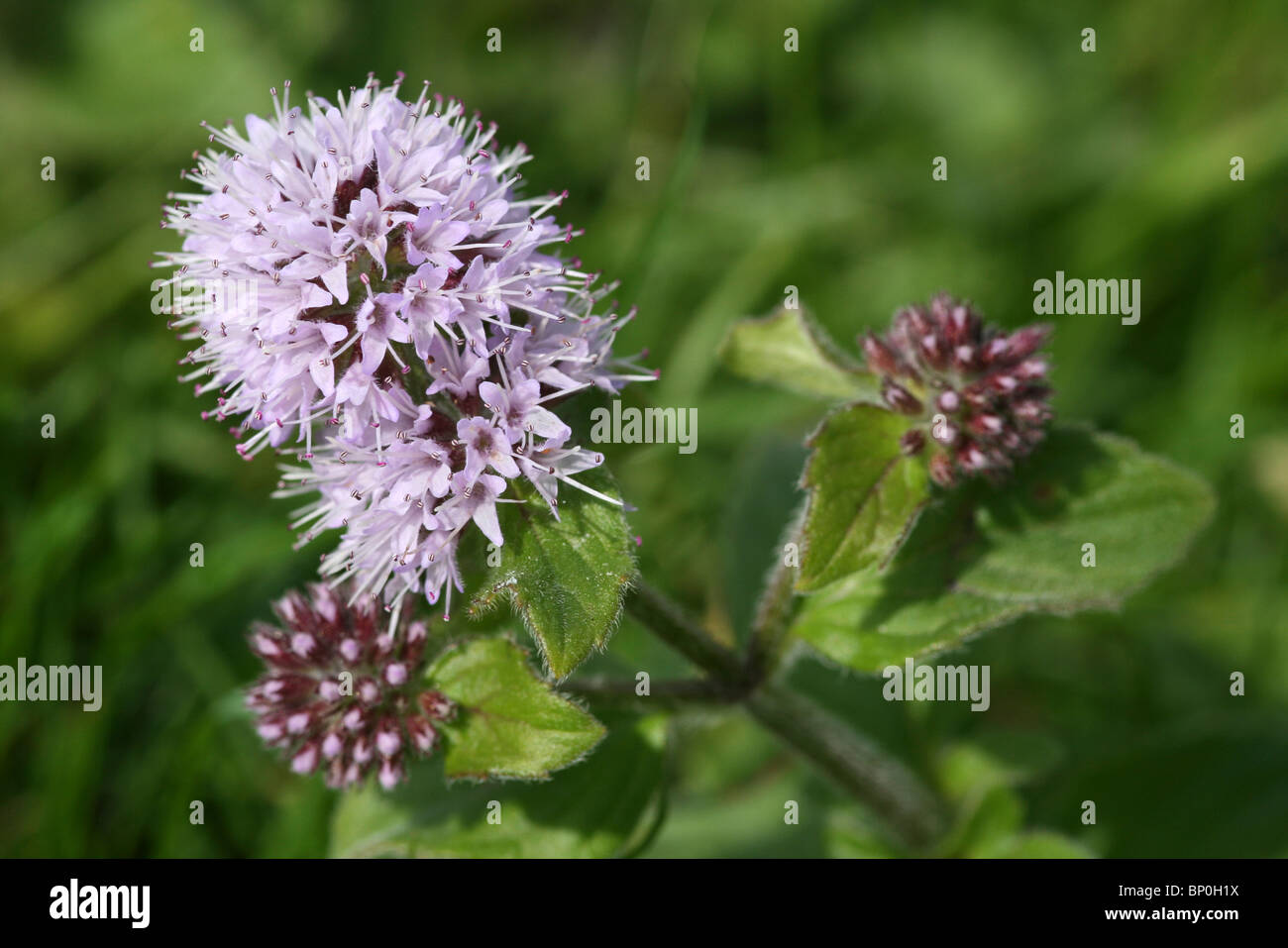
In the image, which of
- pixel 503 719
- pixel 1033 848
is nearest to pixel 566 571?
pixel 503 719

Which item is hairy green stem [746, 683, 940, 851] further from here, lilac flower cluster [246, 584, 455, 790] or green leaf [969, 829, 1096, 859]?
lilac flower cluster [246, 584, 455, 790]

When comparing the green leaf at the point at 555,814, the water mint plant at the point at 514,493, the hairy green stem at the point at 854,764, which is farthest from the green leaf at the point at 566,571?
the hairy green stem at the point at 854,764

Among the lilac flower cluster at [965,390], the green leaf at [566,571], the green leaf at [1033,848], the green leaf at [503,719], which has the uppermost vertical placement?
the lilac flower cluster at [965,390]

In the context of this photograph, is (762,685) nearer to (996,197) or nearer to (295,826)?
(295,826)

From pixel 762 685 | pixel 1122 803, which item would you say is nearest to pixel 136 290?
pixel 762 685

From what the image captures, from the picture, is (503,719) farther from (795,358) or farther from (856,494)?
(795,358)

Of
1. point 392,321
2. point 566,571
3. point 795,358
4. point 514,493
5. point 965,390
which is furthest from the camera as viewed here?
point 795,358

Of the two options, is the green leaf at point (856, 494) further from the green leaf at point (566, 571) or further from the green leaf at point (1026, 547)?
the green leaf at point (566, 571)
